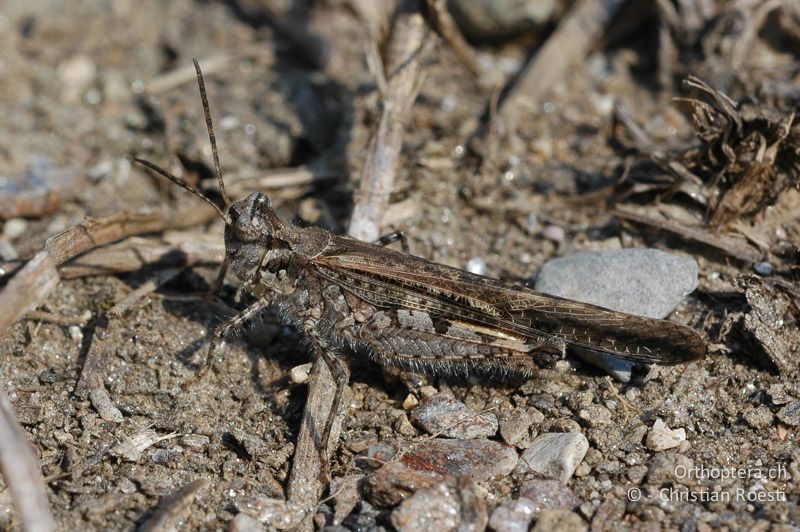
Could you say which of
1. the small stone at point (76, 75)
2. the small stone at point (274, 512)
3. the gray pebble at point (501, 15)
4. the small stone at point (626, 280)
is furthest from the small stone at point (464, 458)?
the small stone at point (76, 75)

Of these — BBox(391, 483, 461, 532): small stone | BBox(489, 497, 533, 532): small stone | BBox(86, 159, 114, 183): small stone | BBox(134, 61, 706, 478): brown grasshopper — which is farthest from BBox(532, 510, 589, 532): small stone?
BBox(86, 159, 114, 183): small stone

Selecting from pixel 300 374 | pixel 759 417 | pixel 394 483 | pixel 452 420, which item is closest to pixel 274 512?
pixel 394 483

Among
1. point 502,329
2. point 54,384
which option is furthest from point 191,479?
point 502,329

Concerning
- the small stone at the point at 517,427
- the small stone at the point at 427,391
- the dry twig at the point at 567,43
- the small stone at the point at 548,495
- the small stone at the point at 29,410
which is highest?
the dry twig at the point at 567,43

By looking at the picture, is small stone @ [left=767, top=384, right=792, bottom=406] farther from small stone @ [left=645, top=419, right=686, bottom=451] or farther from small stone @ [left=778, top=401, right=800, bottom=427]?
small stone @ [left=645, top=419, right=686, bottom=451]

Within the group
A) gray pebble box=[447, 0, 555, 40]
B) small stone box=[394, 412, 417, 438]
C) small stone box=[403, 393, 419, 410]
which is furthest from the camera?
gray pebble box=[447, 0, 555, 40]

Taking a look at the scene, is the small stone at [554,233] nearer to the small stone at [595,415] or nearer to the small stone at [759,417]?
the small stone at [595,415]
